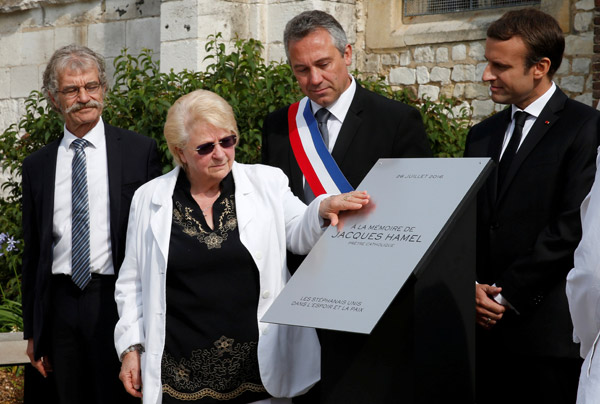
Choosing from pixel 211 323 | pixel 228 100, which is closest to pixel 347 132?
pixel 211 323

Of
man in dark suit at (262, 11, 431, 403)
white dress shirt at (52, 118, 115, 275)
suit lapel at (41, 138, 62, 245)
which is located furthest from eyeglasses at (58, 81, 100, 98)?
man in dark suit at (262, 11, 431, 403)

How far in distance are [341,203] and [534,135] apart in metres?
0.95

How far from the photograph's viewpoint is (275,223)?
136 inches

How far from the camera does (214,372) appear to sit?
329 centimetres

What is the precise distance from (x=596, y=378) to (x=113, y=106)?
17.3 feet

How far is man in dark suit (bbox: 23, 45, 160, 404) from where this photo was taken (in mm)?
4051

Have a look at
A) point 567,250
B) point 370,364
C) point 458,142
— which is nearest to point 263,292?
point 370,364

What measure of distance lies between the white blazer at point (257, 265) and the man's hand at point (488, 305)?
0.65 metres

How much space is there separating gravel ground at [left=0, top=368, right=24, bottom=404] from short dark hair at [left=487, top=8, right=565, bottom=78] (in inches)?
169

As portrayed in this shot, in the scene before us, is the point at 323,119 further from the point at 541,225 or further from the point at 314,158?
the point at 541,225

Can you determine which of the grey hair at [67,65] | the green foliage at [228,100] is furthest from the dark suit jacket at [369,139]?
the green foliage at [228,100]

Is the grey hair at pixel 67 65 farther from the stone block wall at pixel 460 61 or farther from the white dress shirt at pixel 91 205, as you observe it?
the stone block wall at pixel 460 61

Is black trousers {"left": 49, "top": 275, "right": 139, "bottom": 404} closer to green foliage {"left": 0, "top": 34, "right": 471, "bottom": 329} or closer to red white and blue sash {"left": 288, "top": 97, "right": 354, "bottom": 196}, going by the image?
red white and blue sash {"left": 288, "top": 97, "right": 354, "bottom": 196}

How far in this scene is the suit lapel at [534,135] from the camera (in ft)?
11.8
